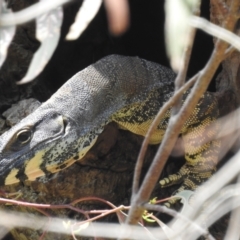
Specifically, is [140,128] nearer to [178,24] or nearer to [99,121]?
[99,121]

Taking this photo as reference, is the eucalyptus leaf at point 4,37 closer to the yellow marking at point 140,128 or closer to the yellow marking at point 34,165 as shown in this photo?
the yellow marking at point 34,165

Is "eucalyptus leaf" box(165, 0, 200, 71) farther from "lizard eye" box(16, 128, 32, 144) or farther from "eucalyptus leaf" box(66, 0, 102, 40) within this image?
"lizard eye" box(16, 128, 32, 144)

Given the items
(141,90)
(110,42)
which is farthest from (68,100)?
(110,42)

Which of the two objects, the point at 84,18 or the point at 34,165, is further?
the point at 34,165

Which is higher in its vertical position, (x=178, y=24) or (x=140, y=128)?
(x=178, y=24)

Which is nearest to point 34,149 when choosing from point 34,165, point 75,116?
point 34,165

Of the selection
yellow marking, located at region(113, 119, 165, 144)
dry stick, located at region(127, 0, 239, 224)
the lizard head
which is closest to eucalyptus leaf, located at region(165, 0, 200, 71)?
dry stick, located at region(127, 0, 239, 224)

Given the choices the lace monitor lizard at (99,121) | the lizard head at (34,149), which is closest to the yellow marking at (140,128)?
the lace monitor lizard at (99,121)

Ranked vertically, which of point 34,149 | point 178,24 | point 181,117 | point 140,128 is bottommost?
point 140,128
